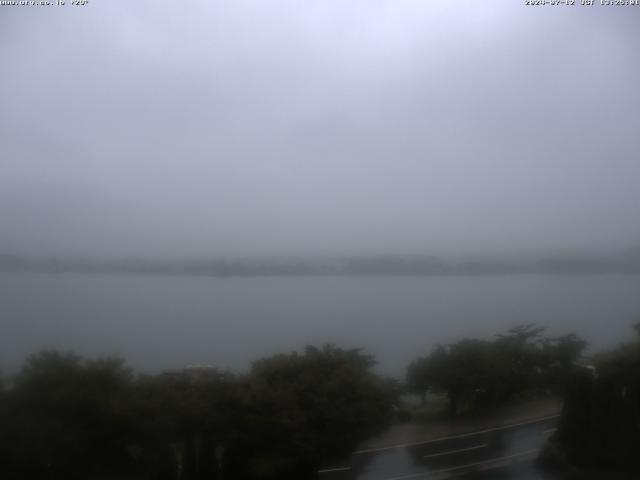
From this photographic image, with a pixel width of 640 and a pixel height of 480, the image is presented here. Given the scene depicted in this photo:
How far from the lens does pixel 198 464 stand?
6.14 m

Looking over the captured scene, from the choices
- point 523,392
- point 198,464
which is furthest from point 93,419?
point 523,392

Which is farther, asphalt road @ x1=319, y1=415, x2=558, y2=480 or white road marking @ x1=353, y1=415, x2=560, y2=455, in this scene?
white road marking @ x1=353, y1=415, x2=560, y2=455

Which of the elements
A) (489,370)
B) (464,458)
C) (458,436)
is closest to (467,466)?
(464,458)

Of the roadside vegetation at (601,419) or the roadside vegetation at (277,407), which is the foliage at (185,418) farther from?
the roadside vegetation at (601,419)

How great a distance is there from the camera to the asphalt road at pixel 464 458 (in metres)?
6.43

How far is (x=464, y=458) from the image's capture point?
6.62 m

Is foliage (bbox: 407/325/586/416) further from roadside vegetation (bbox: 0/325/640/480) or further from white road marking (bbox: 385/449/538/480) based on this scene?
white road marking (bbox: 385/449/538/480)

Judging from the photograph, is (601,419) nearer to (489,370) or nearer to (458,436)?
(489,370)

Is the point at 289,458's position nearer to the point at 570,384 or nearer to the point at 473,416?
the point at 473,416

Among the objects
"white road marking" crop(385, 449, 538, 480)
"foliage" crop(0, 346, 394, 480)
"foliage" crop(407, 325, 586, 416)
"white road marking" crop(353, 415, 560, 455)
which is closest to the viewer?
"foliage" crop(0, 346, 394, 480)

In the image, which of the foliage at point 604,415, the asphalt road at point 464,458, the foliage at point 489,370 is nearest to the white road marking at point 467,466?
the asphalt road at point 464,458

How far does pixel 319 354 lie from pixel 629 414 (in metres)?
3.44

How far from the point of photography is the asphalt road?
6430 mm

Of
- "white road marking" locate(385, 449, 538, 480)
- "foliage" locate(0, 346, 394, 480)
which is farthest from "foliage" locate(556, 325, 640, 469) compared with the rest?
"foliage" locate(0, 346, 394, 480)
